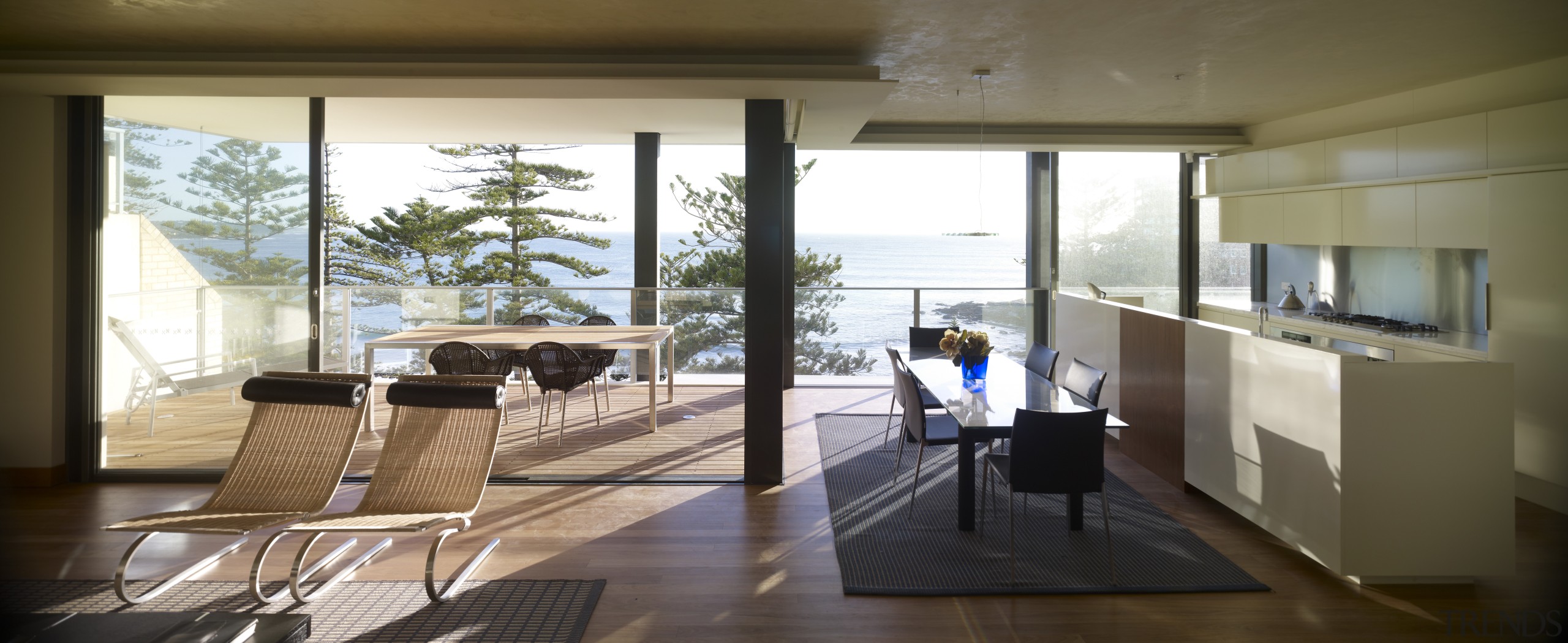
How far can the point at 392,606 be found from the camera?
11.5ft

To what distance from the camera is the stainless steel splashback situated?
6008mm

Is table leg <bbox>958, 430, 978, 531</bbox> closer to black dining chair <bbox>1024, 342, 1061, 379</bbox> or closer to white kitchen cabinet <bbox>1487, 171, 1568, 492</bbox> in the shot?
black dining chair <bbox>1024, 342, 1061, 379</bbox>

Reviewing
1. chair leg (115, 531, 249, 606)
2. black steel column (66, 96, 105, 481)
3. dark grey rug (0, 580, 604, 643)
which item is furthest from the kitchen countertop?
black steel column (66, 96, 105, 481)

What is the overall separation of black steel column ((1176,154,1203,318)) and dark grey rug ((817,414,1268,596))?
404 cm

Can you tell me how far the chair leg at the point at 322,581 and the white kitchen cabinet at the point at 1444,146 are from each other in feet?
22.0

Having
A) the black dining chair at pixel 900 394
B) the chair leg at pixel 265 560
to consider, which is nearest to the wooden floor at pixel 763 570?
the chair leg at pixel 265 560

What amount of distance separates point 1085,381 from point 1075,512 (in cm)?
76

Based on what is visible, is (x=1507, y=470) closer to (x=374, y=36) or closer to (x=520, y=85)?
(x=520, y=85)

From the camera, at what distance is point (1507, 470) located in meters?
3.58

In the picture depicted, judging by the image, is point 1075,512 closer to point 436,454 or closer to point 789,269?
point 436,454

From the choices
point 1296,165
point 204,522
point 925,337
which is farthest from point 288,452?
point 1296,165

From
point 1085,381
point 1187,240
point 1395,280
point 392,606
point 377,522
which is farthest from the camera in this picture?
point 1187,240

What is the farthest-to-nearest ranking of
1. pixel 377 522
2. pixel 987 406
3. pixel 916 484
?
1. pixel 916 484
2. pixel 987 406
3. pixel 377 522

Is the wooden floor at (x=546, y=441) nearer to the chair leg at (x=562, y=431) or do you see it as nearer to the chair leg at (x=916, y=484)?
the chair leg at (x=562, y=431)
